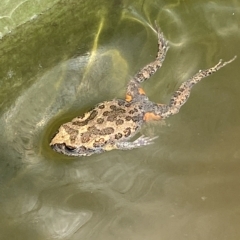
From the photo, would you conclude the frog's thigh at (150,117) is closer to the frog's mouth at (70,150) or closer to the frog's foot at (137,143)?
the frog's foot at (137,143)

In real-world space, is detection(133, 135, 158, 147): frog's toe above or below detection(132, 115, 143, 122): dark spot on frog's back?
below

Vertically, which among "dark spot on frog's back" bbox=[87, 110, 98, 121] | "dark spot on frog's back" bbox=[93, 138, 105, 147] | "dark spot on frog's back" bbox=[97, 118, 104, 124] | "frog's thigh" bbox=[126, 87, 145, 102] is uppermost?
"dark spot on frog's back" bbox=[87, 110, 98, 121]

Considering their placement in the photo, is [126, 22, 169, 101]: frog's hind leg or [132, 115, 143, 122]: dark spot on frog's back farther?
[126, 22, 169, 101]: frog's hind leg

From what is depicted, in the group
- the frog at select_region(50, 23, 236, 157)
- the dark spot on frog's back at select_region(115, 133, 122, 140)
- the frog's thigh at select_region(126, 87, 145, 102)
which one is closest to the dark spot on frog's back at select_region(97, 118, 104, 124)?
the frog at select_region(50, 23, 236, 157)

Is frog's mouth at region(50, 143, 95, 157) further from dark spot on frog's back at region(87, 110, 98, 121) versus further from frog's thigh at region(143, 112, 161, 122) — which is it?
frog's thigh at region(143, 112, 161, 122)

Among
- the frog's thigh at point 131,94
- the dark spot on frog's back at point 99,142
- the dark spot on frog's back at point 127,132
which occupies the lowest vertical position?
the dark spot on frog's back at point 127,132

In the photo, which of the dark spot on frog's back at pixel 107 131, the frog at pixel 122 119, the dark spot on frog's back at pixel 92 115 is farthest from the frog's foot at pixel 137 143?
the dark spot on frog's back at pixel 92 115

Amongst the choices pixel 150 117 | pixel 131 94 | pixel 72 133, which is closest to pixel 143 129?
pixel 150 117

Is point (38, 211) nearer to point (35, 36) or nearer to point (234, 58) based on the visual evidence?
point (35, 36)
